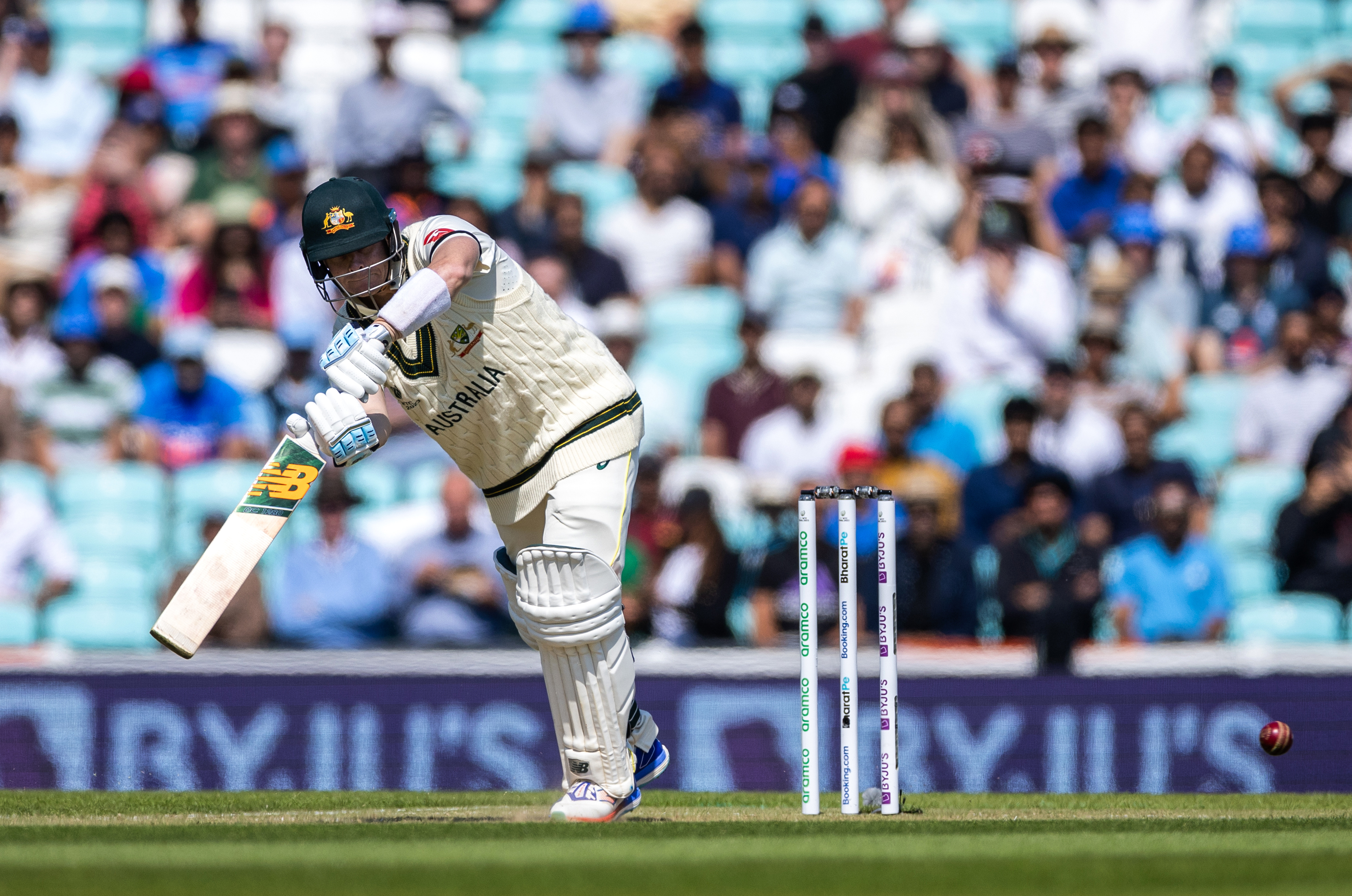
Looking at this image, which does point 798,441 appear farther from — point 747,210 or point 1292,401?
point 1292,401

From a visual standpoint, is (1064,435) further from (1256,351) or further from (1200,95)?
(1200,95)

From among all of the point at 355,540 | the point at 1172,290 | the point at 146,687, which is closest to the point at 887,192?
the point at 1172,290

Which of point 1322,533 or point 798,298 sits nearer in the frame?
point 1322,533

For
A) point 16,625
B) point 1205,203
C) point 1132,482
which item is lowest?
point 16,625

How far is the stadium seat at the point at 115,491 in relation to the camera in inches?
390

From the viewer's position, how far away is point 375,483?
33.6 feet

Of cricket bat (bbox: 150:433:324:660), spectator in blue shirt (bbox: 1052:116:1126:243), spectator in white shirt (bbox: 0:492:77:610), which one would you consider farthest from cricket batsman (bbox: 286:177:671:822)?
spectator in blue shirt (bbox: 1052:116:1126:243)

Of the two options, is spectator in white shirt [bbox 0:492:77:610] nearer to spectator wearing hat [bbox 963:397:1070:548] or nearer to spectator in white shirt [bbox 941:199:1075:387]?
spectator wearing hat [bbox 963:397:1070:548]

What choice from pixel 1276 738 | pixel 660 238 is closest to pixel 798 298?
pixel 660 238

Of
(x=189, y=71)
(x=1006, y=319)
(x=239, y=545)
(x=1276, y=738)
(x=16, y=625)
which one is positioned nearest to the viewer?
(x=239, y=545)

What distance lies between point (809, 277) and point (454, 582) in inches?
125

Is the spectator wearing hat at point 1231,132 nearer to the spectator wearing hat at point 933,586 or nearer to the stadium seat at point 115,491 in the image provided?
the spectator wearing hat at point 933,586

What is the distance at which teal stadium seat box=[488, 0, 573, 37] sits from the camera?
1333 centimetres

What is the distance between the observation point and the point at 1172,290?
1109 centimetres
